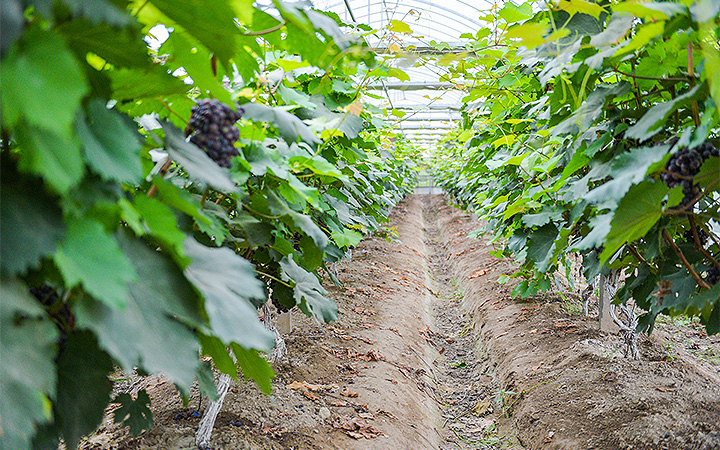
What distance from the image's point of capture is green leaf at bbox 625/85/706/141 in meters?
1.10

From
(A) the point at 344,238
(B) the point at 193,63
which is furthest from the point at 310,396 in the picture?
(B) the point at 193,63

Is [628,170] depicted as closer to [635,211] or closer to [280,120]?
[635,211]

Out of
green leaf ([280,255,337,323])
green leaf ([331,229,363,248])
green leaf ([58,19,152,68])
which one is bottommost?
green leaf ([331,229,363,248])

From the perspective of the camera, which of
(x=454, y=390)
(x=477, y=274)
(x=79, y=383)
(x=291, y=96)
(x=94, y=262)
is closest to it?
(x=94, y=262)

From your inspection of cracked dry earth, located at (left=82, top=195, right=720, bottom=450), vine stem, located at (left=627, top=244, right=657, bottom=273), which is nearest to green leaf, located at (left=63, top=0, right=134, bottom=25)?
cracked dry earth, located at (left=82, top=195, right=720, bottom=450)

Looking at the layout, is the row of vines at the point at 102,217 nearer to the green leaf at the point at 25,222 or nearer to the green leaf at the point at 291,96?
the green leaf at the point at 25,222

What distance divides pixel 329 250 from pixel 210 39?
1.73m

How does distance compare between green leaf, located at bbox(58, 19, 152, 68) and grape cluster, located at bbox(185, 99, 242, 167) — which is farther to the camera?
grape cluster, located at bbox(185, 99, 242, 167)

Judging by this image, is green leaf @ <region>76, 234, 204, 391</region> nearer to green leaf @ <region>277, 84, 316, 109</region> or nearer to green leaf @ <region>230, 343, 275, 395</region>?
green leaf @ <region>230, 343, 275, 395</region>

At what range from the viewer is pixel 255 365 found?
1.12 meters

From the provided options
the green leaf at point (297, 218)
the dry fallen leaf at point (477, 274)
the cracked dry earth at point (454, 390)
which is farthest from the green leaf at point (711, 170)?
the dry fallen leaf at point (477, 274)

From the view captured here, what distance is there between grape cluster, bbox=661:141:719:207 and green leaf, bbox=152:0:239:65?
1074 millimetres

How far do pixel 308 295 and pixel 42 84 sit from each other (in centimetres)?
108

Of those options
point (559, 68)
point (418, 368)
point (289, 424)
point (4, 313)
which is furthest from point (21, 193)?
point (418, 368)
